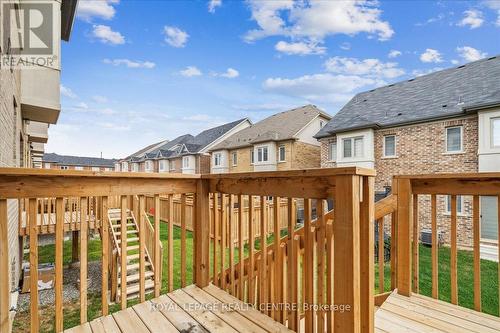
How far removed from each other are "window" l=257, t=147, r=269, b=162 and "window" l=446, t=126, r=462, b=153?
1095cm

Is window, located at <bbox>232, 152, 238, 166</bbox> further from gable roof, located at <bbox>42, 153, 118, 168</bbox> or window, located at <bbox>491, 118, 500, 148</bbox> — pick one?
gable roof, located at <bbox>42, 153, 118, 168</bbox>

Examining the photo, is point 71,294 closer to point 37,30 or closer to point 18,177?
point 18,177

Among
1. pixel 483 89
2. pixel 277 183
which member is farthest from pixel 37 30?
pixel 483 89

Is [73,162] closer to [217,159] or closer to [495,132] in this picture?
[217,159]

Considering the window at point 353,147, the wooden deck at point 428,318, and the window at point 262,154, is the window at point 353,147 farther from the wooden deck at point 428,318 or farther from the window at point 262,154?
the wooden deck at point 428,318

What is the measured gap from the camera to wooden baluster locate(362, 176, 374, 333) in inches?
56.4

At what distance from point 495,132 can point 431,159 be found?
2.23 metres

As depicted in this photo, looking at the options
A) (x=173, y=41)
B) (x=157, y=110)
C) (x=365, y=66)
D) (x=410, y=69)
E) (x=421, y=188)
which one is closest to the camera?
(x=421, y=188)

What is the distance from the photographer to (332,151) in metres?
14.4

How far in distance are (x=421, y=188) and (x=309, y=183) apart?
1.72 m

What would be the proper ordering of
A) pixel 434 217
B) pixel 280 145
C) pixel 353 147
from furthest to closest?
pixel 280 145, pixel 353 147, pixel 434 217

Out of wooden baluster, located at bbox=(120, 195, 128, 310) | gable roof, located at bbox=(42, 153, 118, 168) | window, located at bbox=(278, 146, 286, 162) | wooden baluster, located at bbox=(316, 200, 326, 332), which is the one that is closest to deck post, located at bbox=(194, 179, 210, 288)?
wooden baluster, located at bbox=(120, 195, 128, 310)

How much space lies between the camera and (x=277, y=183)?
6.19 feet

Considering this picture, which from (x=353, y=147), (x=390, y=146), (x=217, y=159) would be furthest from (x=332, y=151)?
(x=217, y=159)
